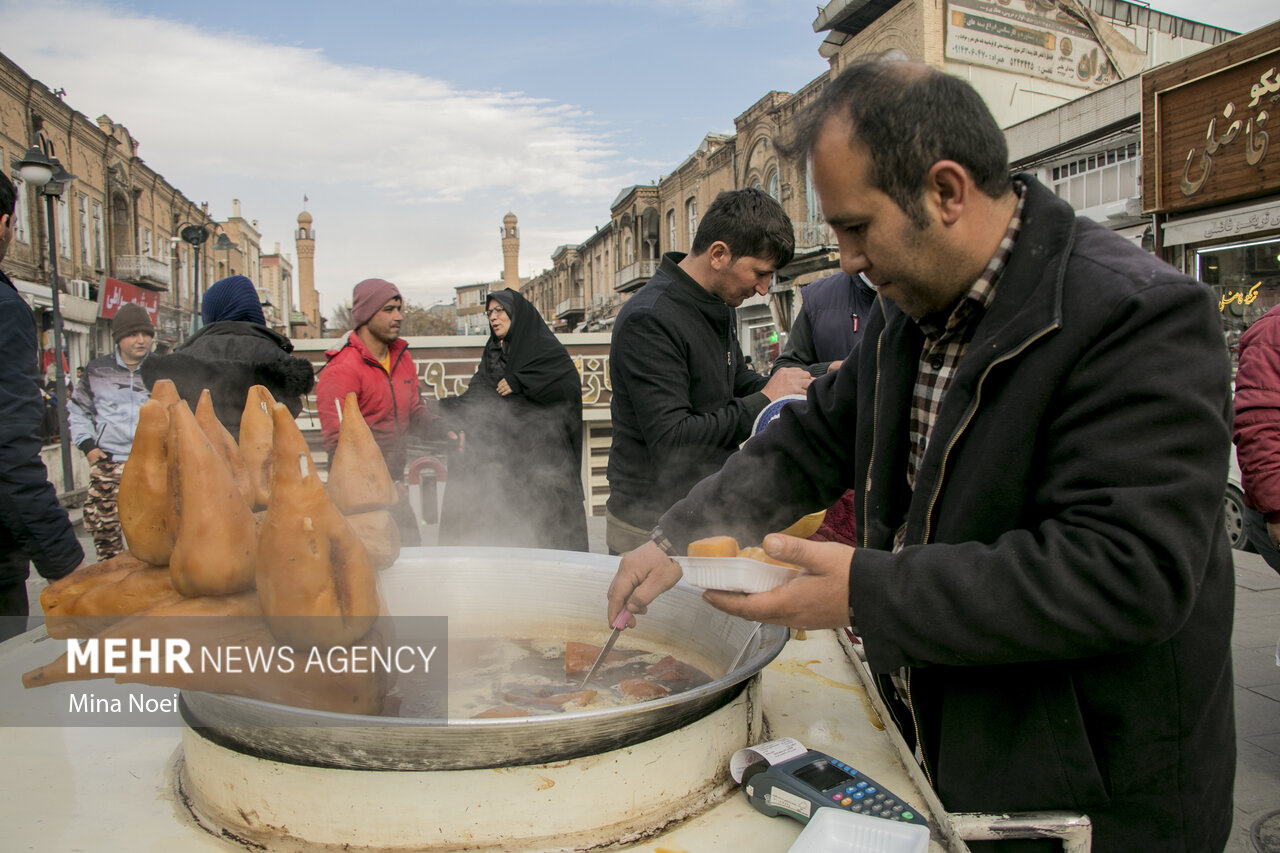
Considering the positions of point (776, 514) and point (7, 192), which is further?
point (7, 192)

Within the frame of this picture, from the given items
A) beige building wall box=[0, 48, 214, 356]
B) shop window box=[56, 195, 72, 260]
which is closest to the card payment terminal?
beige building wall box=[0, 48, 214, 356]

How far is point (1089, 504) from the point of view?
1001 mm

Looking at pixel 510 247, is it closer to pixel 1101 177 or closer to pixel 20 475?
pixel 1101 177

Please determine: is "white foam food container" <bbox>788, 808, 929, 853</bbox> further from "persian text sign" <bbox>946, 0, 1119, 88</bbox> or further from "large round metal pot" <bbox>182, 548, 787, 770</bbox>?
"persian text sign" <bbox>946, 0, 1119, 88</bbox>

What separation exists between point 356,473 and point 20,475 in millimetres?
1740

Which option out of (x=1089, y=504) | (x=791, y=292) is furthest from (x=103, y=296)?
(x=1089, y=504)

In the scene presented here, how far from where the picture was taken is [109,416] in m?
5.08

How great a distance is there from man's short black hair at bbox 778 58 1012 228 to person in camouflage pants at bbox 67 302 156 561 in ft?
17.4

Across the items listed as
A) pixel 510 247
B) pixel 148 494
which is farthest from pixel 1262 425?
pixel 510 247

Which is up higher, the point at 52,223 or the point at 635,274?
the point at 635,274

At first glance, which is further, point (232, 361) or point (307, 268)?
point (307, 268)

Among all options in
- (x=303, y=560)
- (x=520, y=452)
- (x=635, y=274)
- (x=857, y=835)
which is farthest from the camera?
(x=635, y=274)

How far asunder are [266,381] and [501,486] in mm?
1606

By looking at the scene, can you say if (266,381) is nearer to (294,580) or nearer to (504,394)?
(504,394)
